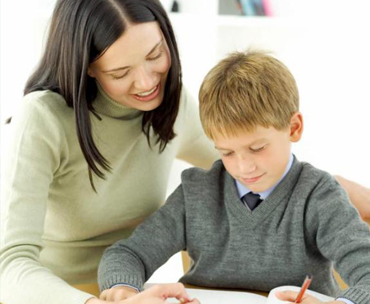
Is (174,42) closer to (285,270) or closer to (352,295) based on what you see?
(285,270)

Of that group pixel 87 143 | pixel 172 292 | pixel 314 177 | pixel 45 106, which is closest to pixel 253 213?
pixel 314 177

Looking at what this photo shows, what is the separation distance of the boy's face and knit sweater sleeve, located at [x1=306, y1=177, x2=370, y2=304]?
0.10 metres

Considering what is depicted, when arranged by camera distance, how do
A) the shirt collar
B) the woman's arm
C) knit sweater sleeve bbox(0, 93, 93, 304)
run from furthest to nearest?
the woman's arm → the shirt collar → knit sweater sleeve bbox(0, 93, 93, 304)

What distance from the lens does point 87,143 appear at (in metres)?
1.39

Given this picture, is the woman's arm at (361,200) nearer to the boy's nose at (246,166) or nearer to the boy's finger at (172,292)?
the boy's nose at (246,166)

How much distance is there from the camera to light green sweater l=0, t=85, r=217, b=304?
127cm

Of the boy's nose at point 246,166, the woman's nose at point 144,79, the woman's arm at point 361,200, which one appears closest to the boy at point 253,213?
the boy's nose at point 246,166

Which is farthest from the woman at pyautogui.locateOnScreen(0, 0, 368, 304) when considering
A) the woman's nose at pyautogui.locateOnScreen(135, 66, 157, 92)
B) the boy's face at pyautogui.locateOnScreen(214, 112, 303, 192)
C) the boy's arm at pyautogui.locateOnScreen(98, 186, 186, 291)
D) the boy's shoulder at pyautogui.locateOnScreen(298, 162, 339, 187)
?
the boy's shoulder at pyautogui.locateOnScreen(298, 162, 339, 187)

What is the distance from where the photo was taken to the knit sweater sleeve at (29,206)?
121 centimetres

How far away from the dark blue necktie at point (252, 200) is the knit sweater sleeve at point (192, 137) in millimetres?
355

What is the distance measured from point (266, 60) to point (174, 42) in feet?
0.79

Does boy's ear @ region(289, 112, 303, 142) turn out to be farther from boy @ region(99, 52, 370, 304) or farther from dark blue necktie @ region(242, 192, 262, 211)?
dark blue necktie @ region(242, 192, 262, 211)

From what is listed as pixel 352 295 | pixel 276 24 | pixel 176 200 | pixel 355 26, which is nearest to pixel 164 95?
pixel 176 200

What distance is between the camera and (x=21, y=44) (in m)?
2.93
